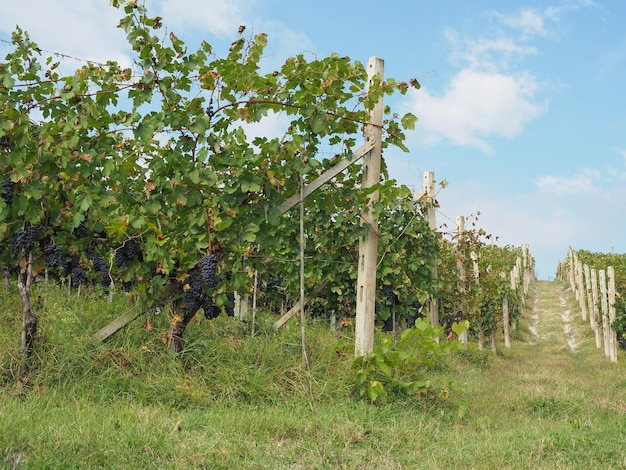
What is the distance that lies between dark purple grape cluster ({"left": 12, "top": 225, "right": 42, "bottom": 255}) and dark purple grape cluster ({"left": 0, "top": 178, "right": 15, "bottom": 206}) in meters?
0.35

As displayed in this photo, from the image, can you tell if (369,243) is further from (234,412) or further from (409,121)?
(234,412)

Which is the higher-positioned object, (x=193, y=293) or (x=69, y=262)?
(x=69, y=262)

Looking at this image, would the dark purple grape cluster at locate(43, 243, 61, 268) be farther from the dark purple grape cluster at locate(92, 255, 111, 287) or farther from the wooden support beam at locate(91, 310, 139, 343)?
the wooden support beam at locate(91, 310, 139, 343)

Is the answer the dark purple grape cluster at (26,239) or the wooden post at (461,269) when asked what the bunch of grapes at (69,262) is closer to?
the dark purple grape cluster at (26,239)

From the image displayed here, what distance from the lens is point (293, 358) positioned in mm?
7109

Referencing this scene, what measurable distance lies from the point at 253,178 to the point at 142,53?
1.69 m

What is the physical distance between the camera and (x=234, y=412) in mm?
5918

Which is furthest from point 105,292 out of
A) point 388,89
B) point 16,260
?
point 388,89

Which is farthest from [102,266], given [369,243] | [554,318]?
[554,318]

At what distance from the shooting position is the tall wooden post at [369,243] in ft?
24.5

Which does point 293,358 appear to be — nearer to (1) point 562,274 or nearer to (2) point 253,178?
(2) point 253,178

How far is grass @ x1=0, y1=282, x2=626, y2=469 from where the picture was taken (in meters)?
4.80

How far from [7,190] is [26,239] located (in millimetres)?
531

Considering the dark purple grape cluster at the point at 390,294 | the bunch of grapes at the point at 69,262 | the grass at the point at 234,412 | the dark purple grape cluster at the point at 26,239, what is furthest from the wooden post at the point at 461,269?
the dark purple grape cluster at the point at 26,239
